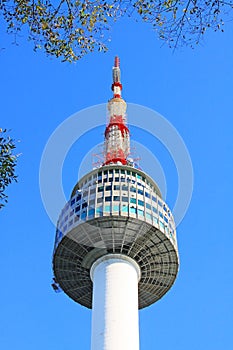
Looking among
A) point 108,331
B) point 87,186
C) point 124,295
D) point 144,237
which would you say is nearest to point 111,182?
point 87,186

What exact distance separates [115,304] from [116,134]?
22745 millimetres

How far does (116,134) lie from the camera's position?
203 ft

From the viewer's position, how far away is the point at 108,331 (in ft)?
147

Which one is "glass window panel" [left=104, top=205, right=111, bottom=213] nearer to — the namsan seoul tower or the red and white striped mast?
the namsan seoul tower

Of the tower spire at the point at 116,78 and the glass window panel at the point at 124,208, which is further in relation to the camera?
the tower spire at the point at 116,78

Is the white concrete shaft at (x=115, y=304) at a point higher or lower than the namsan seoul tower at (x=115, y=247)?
lower

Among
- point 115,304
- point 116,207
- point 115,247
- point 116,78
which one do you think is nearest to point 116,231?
point 115,247

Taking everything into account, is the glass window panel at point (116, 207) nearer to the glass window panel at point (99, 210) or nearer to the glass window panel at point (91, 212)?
the glass window panel at point (99, 210)

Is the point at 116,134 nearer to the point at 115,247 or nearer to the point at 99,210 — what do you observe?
the point at 99,210

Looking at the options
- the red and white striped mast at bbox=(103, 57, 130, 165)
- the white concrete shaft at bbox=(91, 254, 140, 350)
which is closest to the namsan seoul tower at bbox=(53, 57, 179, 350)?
the white concrete shaft at bbox=(91, 254, 140, 350)

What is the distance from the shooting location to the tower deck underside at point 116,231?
164 feet

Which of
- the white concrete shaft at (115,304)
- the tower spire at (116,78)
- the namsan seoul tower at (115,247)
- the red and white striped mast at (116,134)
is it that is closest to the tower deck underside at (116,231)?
the namsan seoul tower at (115,247)

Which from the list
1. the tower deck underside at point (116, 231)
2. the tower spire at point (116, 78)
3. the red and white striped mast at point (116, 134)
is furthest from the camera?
the tower spire at point (116, 78)

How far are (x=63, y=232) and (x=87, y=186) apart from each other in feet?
19.5
